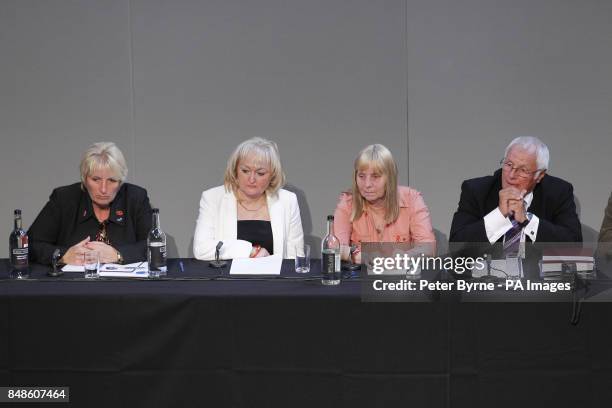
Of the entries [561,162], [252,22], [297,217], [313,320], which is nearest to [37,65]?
[252,22]

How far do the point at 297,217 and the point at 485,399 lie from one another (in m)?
1.33

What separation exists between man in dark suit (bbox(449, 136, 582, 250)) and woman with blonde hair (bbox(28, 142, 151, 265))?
138 centimetres

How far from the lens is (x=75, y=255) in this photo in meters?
3.10

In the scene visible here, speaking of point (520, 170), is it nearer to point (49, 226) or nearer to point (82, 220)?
point (82, 220)

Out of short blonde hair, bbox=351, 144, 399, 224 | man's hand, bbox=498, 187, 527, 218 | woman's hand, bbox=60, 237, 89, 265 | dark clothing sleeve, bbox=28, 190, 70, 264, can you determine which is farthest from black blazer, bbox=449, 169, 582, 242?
dark clothing sleeve, bbox=28, 190, 70, 264

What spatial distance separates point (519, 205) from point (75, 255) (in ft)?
5.94

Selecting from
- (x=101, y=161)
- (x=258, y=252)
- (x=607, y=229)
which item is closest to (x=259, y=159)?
(x=258, y=252)

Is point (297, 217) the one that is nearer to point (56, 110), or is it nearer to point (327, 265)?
point (327, 265)

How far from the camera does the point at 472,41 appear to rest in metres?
4.38

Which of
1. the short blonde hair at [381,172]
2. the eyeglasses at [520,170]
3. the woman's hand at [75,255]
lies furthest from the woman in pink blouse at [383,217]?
the woman's hand at [75,255]

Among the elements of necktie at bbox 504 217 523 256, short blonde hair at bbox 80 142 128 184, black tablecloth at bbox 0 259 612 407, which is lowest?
black tablecloth at bbox 0 259 612 407

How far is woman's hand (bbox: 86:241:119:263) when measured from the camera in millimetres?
3113

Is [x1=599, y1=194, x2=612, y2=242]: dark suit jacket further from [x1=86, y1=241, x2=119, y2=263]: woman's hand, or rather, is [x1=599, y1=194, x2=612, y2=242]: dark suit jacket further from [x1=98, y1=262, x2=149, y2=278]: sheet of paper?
[x1=86, y1=241, x2=119, y2=263]: woman's hand

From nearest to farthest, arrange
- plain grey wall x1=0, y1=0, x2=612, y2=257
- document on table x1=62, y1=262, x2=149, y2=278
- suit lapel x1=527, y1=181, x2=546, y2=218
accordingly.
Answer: document on table x1=62, y1=262, x2=149, y2=278 < suit lapel x1=527, y1=181, x2=546, y2=218 < plain grey wall x1=0, y1=0, x2=612, y2=257
